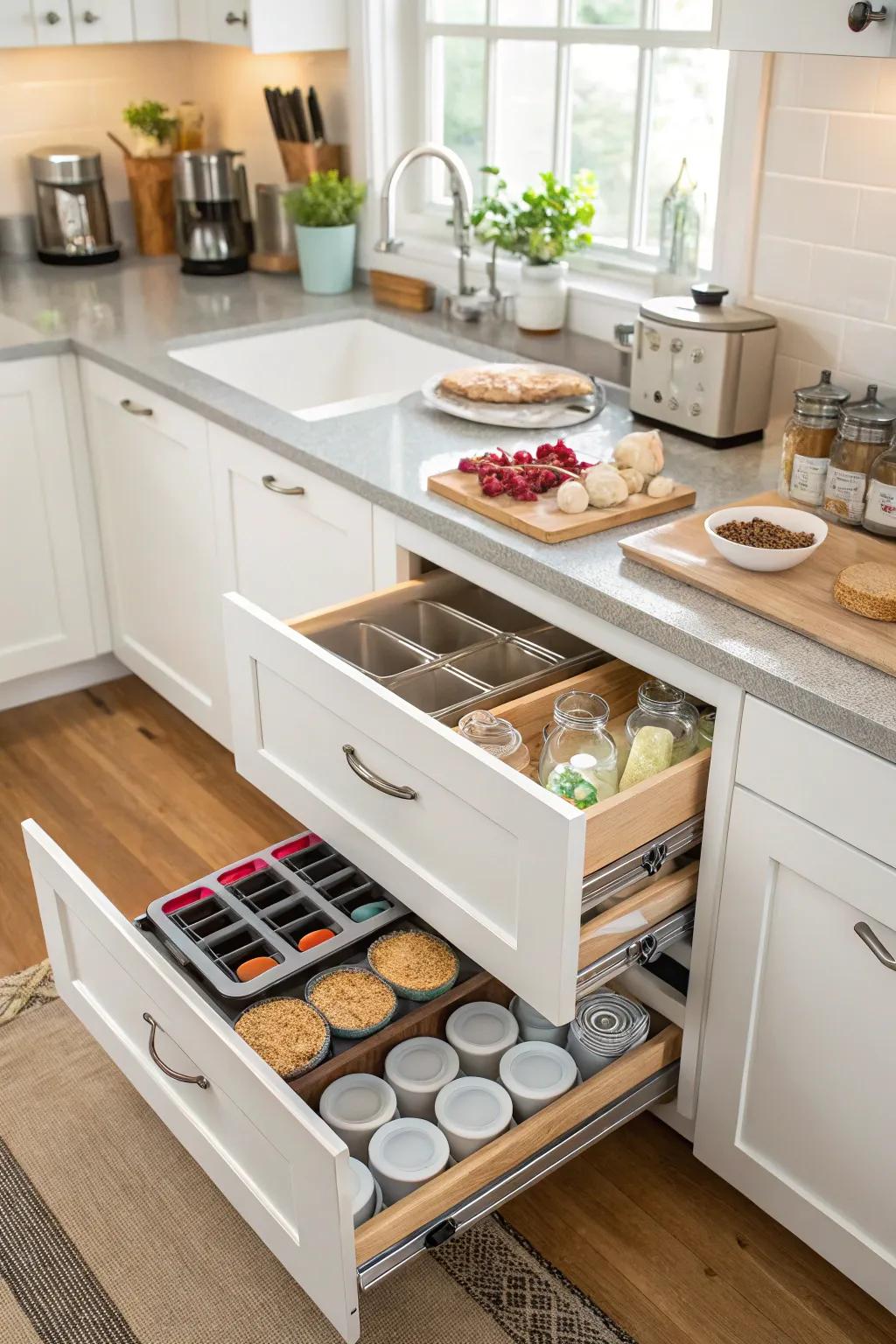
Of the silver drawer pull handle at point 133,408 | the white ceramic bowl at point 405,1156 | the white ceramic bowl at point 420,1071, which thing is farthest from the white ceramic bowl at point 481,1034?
the silver drawer pull handle at point 133,408

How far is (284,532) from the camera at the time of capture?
224cm

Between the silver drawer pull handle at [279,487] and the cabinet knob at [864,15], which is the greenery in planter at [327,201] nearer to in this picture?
the silver drawer pull handle at [279,487]

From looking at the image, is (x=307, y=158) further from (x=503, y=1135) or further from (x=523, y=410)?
(x=503, y=1135)

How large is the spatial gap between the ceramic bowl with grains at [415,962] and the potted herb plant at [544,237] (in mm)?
1332

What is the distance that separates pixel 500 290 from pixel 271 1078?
75.5 inches

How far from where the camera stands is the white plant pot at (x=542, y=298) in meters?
2.48

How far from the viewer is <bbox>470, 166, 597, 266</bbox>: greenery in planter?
2426mm

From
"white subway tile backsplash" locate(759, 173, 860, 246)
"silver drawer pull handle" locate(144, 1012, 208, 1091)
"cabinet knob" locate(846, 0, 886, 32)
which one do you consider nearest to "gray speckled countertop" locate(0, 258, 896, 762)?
"white subway tile backsplash" locate(759, 173, 860, 246)

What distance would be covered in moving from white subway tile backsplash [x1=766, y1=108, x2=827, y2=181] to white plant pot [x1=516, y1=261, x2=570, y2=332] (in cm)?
55

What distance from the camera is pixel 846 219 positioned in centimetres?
193

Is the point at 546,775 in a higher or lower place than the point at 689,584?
lower

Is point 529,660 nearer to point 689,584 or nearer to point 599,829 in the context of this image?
point 689,584

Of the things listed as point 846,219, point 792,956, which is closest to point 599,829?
point 792,956

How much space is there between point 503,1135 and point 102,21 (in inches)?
104
